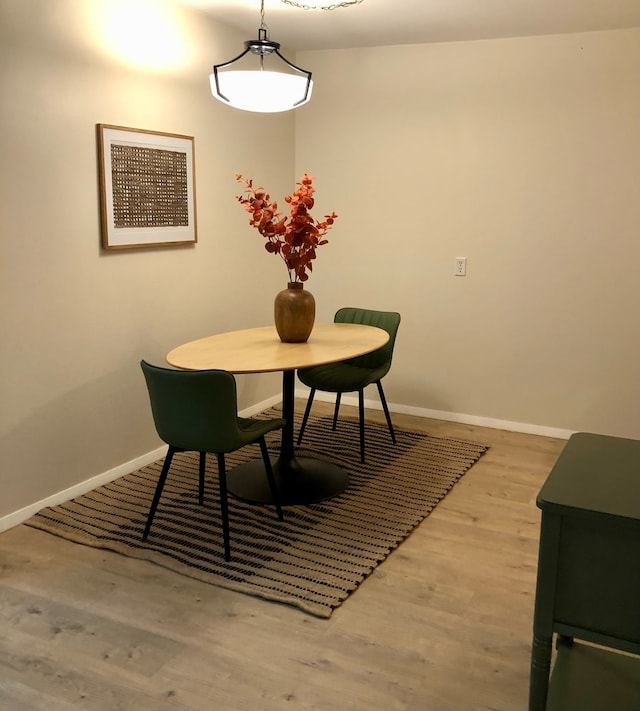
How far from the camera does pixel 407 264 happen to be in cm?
466

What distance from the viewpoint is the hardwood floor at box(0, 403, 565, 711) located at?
2.05 meters

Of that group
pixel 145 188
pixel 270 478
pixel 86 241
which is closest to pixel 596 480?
pixel 270 478

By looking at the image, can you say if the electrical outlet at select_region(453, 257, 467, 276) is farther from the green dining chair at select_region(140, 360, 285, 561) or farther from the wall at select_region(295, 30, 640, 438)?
the green dining chair at select_region(140, 360, 285, 561)

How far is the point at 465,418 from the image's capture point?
15.2 feet

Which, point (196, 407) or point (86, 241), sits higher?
point (86, 241)

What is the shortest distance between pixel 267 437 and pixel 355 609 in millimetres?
1831

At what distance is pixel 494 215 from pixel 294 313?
1.68m

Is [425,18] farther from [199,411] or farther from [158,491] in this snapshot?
[158,491]

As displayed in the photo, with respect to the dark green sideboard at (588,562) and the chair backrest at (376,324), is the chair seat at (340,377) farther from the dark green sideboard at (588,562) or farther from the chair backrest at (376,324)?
the dark green sideboard at (588,562)

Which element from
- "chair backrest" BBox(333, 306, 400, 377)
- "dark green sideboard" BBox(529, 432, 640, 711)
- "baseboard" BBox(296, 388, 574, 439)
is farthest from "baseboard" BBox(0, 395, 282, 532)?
"dark green sideboard" BBox(529, 432, 640, 711)

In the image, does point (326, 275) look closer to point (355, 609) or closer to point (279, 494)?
point (279, 494)

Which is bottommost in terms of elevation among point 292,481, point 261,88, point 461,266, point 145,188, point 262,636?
point 262,636

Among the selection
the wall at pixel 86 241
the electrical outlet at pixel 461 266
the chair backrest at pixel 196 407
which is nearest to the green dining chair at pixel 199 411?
the chair backrest at pixel 196 407

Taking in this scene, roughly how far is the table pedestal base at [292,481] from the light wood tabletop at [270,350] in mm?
612
